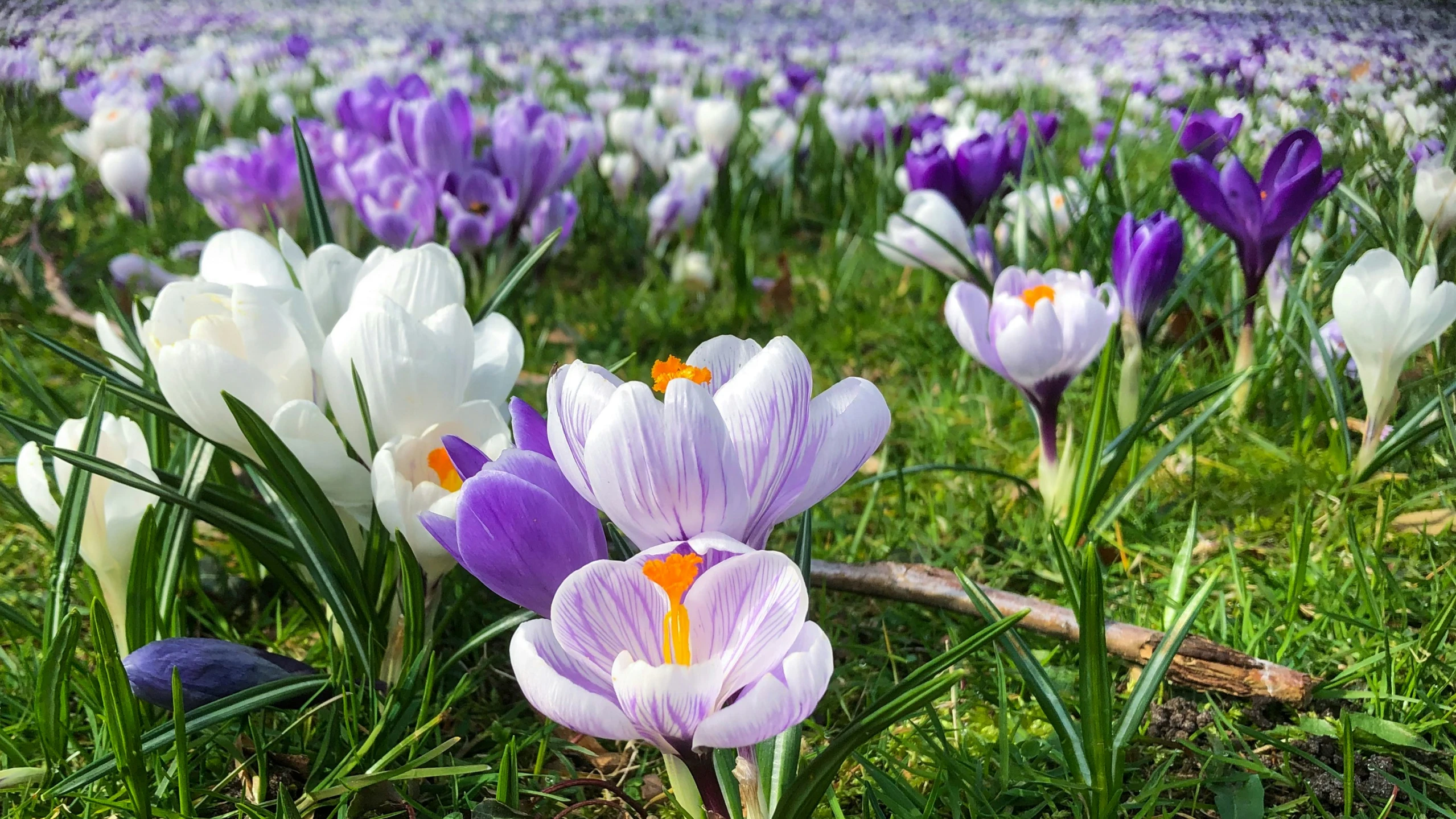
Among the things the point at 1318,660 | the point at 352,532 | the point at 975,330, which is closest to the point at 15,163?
the point at 352,532

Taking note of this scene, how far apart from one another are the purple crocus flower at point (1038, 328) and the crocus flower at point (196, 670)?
0.86 metres

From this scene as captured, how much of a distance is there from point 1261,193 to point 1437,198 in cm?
21

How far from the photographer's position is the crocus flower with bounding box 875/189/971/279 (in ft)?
5.93

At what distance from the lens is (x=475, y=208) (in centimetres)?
211

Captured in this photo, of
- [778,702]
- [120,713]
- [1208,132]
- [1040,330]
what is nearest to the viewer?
[778,702]

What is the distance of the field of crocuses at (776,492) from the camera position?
2.14 feet

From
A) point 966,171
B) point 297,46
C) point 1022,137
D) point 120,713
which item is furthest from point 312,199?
point 297,46

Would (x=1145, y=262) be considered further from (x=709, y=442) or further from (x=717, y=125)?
(x=717, y=125)

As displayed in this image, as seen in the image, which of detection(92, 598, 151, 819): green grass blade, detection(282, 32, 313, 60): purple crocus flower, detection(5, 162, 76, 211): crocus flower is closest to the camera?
detection(92, 598, 151, 819): green grass blade

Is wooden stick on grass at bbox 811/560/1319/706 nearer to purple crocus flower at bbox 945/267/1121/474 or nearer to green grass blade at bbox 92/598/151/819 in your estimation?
purple crocus flower at bbox 945/267/1121/474

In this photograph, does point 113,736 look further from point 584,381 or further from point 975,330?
point 975,330

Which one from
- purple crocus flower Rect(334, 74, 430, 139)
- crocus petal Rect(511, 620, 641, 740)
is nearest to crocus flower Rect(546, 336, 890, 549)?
crocus petal Rect(511, 620, 641, 740)

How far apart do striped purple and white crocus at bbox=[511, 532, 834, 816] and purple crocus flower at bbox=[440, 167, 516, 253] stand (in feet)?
5.09

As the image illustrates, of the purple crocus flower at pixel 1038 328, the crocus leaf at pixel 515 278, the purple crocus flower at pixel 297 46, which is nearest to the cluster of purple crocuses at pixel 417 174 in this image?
the crocus leaf at pixel 515 278
